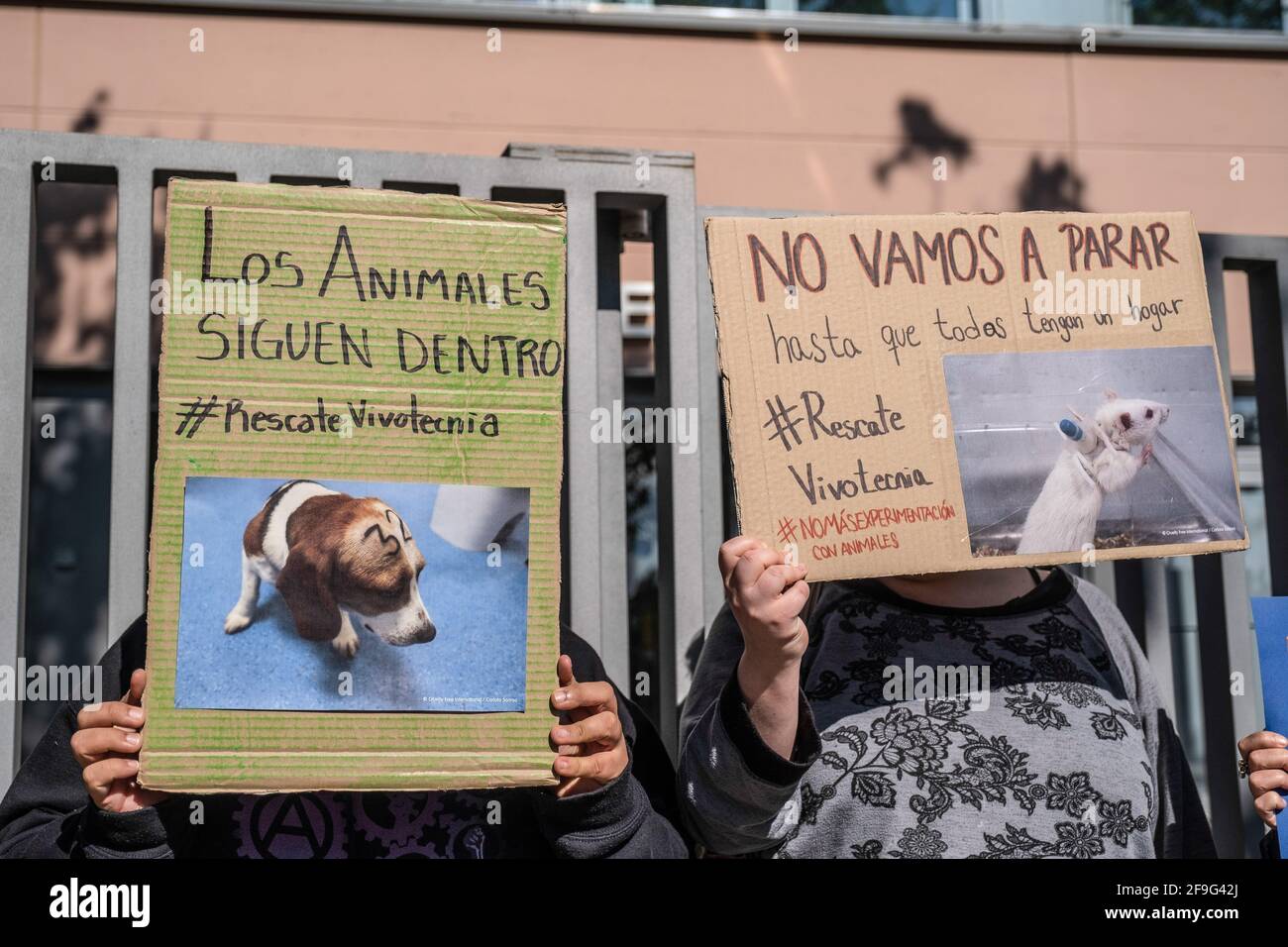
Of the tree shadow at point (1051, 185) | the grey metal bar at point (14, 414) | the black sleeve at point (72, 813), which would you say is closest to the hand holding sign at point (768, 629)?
the black sleeve at point (72, 813)

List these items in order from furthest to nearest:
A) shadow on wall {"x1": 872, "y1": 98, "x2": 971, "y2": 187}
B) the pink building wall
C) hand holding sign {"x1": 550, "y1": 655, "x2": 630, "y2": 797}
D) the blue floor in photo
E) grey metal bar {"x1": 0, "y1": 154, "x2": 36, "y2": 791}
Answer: shadow on wall {"x1": 872, "y1": 98, "x2": 971, "y2": 187} < the pink building wall < grey metal bar {"x1": 0, "y1": 154, "x2": 36, "y2": 791} < hand holding sign {"x1": 550, "y1": 655, "x2": 630, "y2": 797} < the blue floor in photo

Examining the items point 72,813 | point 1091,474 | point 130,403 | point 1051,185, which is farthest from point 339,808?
point 1051,185

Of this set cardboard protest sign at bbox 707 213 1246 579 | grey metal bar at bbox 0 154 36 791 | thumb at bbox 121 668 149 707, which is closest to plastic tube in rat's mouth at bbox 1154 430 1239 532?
cardboard protest sign at bbox 707 213 1246 579

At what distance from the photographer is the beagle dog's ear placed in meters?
1.54

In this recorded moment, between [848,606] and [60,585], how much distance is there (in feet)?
10.6

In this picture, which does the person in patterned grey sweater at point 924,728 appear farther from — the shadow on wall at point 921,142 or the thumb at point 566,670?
the shadow on wall at point 921,142

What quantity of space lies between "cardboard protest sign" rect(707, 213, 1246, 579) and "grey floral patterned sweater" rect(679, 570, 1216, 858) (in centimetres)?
17

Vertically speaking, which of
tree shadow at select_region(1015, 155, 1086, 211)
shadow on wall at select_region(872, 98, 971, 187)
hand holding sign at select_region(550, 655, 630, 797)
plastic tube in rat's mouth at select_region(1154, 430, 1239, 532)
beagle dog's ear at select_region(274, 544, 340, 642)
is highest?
shadow on wall at select_region(872, 98, 971, 187)

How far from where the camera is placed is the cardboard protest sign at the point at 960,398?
1.76 m

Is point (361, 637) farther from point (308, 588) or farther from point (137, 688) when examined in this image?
point (137, 688)

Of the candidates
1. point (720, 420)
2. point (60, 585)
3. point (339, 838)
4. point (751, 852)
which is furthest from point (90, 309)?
point (751, 852)

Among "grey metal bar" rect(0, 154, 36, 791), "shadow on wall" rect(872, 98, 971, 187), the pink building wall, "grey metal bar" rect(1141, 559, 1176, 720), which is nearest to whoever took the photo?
"grey metal bar" rect(0, 154, 36, 791)

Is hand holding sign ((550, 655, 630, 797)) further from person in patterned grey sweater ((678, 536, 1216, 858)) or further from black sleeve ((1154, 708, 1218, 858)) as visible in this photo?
black sleeve ((1154, 708, 1218, 858))

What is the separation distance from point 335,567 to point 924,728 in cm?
83
